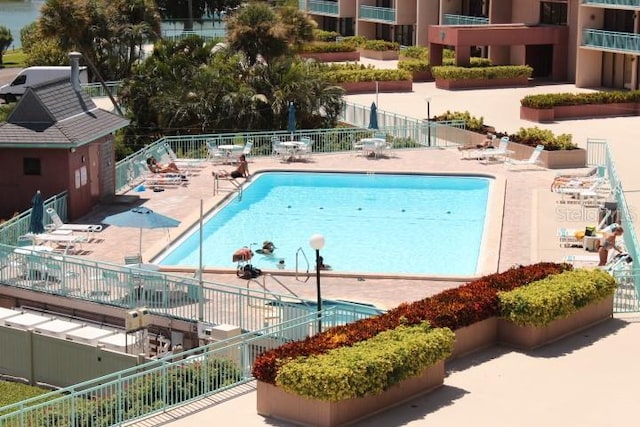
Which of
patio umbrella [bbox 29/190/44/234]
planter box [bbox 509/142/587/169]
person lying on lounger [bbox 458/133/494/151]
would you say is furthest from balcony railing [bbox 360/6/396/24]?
patio umbrella [bbox 29/190/44/234]

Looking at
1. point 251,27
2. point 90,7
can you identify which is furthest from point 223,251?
point 90,7

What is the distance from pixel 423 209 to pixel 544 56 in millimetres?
27826

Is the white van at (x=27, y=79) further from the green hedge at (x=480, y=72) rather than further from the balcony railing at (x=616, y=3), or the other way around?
the balcony railing at (x=616, y=3)

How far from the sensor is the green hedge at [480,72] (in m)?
53.0

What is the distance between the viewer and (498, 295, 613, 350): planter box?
18750 millimetres

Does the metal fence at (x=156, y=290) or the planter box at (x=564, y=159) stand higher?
the planter box at (x=564, y=159)

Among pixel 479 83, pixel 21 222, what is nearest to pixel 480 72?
pixel 479 83

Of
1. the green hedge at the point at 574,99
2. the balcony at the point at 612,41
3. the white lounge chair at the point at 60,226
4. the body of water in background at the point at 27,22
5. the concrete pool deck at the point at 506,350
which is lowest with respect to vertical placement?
the concrete pool deck at the point at 506,350

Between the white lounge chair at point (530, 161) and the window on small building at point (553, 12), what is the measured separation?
75.8 feet

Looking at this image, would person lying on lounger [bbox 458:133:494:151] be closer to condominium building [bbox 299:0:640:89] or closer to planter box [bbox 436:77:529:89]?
condominium building [bbox 299:0:640:89]

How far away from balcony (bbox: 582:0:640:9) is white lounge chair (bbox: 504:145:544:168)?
55.2 feet

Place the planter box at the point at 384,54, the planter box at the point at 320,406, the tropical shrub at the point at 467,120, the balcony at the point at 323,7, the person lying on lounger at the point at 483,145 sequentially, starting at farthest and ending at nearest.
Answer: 1. the balcony at the point at 323,7
2. the planter box at the point at 384,54
3. the tropical shrub at the point at 467,120
4. the person lying on lounger at the point at 483,145
5. the planter box at the point at 320,406

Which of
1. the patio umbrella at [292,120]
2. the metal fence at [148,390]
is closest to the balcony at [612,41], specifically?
the patio umbrella at [292,120]

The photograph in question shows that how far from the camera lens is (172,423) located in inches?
614
